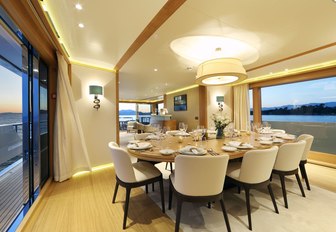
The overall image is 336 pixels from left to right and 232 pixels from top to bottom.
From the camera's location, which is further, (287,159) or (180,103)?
(180,103)

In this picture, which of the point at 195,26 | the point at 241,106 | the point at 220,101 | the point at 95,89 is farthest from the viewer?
the point at 220,101

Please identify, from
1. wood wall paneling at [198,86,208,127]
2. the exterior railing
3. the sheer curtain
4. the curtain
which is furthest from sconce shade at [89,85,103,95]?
the exterior railing

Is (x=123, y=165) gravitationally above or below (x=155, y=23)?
below

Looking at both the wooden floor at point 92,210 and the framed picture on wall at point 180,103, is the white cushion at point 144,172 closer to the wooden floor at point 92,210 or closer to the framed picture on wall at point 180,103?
the wooden floor at point 92,210

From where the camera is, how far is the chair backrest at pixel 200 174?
1.46m

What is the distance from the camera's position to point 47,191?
101 inches

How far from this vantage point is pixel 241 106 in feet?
19.3

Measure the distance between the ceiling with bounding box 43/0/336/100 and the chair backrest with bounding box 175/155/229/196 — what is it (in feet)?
5.48

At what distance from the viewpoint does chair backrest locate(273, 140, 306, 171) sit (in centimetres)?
210

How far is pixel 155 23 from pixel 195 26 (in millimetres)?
554

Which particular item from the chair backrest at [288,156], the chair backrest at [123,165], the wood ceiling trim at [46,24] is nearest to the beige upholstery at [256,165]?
the chair backrest at [288,156]

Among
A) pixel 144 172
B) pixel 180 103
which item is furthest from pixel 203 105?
pixel 144 172

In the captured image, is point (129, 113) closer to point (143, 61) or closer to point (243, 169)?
point (143, 61)

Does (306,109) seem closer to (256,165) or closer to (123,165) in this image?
(256,165)
